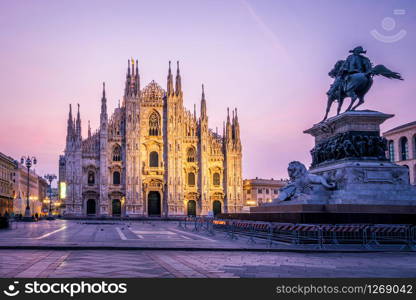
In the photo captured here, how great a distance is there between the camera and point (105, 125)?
70.7 metres

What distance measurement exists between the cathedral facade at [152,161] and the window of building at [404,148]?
904 inches

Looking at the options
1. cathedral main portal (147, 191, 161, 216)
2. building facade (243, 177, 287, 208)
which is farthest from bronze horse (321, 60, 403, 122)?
building facade (243, 177, 287, 208)

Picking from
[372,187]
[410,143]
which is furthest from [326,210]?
[410,143]

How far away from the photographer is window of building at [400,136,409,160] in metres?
58.9

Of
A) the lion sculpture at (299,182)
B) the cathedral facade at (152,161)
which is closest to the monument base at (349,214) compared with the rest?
the lion sculpture at (299,182)

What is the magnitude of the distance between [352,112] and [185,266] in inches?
503

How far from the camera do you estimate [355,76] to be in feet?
75.5

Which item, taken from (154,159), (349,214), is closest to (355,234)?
(349,214)

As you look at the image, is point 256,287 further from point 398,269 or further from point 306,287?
point 398,269

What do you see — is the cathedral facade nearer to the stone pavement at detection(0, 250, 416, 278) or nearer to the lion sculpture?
the lion sculpture

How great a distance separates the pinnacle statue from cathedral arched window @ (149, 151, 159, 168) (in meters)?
50.6

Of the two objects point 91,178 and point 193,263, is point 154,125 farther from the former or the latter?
point 193,263

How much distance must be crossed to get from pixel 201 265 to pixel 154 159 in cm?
6140

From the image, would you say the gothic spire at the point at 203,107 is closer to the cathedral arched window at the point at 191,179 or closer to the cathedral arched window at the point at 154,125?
the cathedral arched window at the point at 154,125
